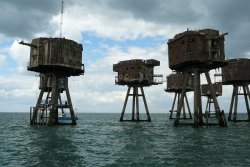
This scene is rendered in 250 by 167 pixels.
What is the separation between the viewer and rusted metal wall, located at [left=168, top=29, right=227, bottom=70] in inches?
1560

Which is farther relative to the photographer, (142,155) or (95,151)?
(95,151)

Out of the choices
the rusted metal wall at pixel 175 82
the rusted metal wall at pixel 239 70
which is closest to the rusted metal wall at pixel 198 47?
the rusted metal wall at pixel 239 70

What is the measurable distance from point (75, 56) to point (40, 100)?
8301 millimetres

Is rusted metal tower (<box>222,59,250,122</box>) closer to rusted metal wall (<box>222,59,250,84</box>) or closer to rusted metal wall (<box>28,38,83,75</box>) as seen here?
rusted metal wall (<box>222,59,250,84</box>)

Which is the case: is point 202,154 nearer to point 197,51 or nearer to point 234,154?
point 234,154

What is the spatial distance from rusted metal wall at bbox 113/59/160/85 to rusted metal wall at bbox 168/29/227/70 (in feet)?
50.5

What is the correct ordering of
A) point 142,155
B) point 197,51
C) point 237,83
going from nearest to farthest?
point 142,155, point 197,51, point 237,83

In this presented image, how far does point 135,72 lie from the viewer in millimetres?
57344

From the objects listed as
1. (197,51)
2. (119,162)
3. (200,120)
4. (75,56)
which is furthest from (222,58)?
(119,162)

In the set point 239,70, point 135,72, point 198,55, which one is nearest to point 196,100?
point 198,55

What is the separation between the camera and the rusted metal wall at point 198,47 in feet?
130

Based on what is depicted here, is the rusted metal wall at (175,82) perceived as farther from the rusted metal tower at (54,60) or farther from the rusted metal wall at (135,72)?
the rusted metal tower at (54,60)

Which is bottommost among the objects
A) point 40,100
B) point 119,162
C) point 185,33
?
point 119,162

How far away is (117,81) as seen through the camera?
193 feet
